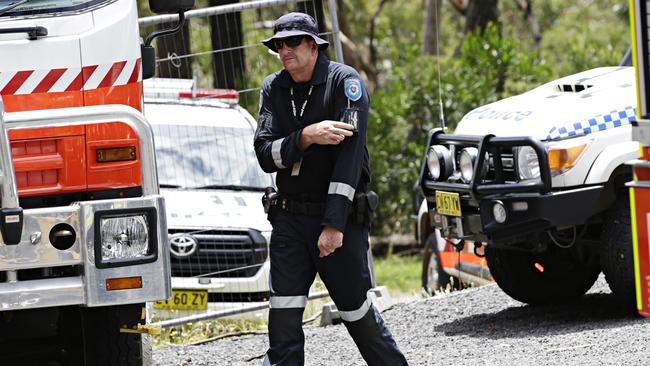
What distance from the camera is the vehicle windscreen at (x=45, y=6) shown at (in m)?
5.67

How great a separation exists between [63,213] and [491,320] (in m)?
3.87

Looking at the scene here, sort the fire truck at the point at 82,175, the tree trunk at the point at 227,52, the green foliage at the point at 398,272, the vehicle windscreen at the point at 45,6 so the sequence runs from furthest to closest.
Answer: the green foliage at the point at 398,272 → the tree trunk at the point at 227,52 → the vehicle windscreen at the point at 45,6 → the fire truck at the point at 82,175

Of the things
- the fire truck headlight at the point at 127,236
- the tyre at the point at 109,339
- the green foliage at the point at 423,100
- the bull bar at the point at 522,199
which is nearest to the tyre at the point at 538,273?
the bull bar at the point at 522,199

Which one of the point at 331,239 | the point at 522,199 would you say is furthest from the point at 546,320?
the point at 331,239

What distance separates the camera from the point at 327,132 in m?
5.63

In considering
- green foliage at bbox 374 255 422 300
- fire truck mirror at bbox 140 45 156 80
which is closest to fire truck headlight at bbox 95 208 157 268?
fire truck mirror at bbox 140 45 156 80

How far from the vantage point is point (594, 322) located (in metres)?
7.70

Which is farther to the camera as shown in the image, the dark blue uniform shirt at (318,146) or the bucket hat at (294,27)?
the bucket hat at (294,27)

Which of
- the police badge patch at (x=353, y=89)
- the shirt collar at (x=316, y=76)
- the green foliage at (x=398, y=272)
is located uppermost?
the shirt collar at (x=316, y=76)

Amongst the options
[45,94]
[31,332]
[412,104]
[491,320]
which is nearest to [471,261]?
[491,320]

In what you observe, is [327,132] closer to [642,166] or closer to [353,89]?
[353,89]

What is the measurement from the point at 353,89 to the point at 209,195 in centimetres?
425

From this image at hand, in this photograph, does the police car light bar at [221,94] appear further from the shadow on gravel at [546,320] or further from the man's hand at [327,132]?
the man's hand at [327,132]

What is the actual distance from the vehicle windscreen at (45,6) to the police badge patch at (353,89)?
1234 mm
